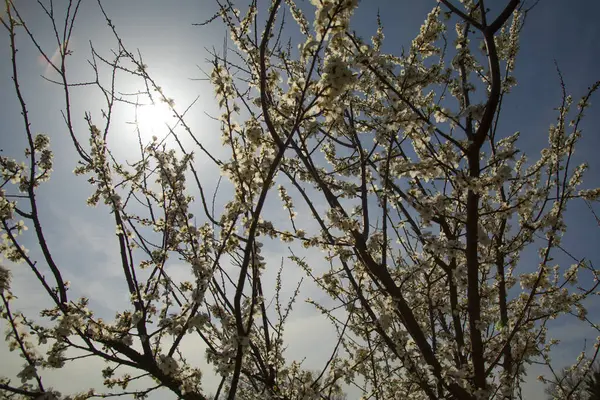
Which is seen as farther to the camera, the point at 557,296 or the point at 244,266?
the point at 557,296

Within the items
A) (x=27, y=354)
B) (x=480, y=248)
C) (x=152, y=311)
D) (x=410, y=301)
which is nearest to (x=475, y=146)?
(x=480, y=248)

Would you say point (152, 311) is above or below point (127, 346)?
above

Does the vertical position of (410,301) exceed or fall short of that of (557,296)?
it exceeds it

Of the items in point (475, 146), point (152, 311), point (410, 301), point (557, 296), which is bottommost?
point (152, 311)

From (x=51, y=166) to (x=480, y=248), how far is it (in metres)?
7.15

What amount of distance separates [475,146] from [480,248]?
323cm

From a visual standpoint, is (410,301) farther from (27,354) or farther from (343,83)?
(27,354)

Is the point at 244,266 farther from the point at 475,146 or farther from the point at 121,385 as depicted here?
the point at 475,146

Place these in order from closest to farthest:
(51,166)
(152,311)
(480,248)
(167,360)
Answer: (167,360) < (152,311) < (51,166) < (480,248)

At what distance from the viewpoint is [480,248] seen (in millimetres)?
6715

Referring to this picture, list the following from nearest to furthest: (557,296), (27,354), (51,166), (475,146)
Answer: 1. (27,354)
2. (475,146)
3. (51,166)
4. (557,296)

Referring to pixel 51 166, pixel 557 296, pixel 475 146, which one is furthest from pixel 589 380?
pixel 51 166

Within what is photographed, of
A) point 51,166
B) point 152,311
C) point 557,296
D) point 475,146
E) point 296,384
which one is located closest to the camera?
point 152,311

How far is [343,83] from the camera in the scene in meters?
2.50
